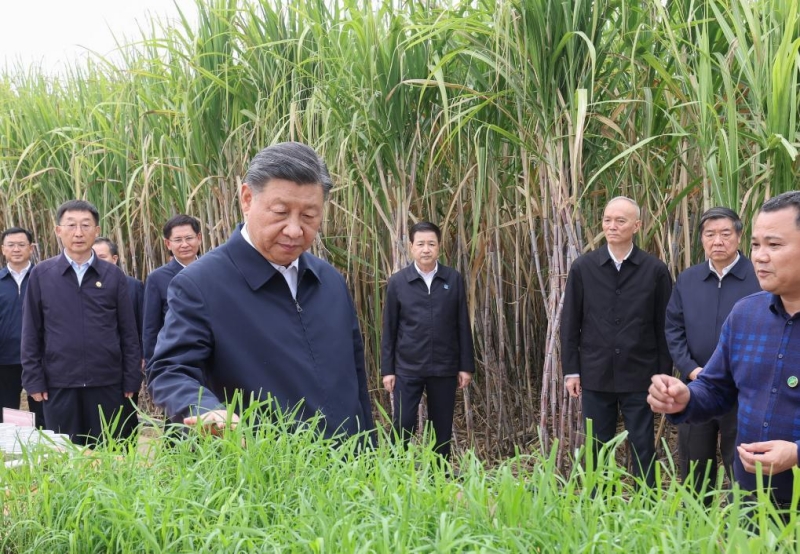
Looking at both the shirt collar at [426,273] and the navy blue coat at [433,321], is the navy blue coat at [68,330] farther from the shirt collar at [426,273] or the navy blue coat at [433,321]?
the shirt collar at [426,273]

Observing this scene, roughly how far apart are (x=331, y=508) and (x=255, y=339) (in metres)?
0.66

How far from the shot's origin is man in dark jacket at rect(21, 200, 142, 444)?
169 inches

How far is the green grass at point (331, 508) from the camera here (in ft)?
4.02

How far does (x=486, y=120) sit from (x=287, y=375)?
281 centimetres

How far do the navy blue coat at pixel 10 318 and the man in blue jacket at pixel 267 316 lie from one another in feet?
12.8

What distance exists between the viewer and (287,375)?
199 centimetres

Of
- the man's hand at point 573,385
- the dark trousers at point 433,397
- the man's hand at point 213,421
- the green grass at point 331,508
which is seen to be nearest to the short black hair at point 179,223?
the dark trousers at point 433,397

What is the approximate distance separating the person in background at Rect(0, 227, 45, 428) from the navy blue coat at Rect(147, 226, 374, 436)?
12.8ft

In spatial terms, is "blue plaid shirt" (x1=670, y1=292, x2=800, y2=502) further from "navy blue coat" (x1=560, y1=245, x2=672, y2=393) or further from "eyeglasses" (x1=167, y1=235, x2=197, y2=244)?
"eyeglasses" (x1=167, y1=235, x2=197, y2=244)

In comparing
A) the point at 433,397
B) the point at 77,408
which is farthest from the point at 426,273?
the point at 77,408

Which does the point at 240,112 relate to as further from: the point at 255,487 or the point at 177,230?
the point at 255,487

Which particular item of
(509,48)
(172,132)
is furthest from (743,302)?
(172,132)

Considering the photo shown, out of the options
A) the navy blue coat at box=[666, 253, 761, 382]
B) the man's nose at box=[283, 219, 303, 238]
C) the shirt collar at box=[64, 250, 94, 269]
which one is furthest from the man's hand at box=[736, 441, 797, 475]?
the shirt collar at box=[64, 250, 94, 269]

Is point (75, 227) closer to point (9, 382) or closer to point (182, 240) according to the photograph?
point (182, 240)
